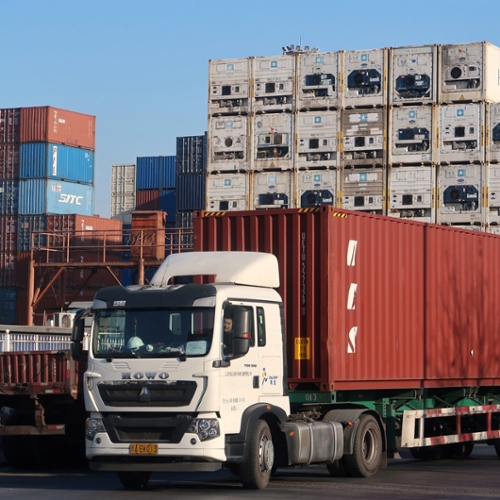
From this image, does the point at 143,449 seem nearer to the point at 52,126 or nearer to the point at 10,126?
the point at 52,126

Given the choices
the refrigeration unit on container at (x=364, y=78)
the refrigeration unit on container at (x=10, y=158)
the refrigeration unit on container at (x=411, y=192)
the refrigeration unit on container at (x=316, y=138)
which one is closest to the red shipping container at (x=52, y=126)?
the refrigeration unit on container at (x=10, y=158)

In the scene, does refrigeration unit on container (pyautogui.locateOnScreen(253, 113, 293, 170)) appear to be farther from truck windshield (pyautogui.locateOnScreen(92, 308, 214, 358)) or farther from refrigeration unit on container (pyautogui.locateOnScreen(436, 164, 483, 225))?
truck windshield (pyautogui.locateOnScreen(92, 308, 214, 358))

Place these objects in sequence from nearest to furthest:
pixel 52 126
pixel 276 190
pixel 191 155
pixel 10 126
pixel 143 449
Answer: pixel 143 449
pixel 276 190
pixel 52 126
pixel 10 126
pixel 191 155

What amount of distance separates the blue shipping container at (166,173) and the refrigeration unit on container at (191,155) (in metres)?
8.84

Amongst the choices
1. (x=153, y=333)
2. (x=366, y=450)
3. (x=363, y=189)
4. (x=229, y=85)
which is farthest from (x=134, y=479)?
(x=229, y=85)

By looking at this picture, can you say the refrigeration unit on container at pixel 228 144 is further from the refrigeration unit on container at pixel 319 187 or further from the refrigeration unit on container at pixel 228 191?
the refrigeration unit on container at pixel 319 187

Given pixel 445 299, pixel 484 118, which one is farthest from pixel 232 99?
pixel 445 299

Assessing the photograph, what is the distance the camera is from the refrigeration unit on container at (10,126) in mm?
54969

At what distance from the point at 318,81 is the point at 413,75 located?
10.0ft

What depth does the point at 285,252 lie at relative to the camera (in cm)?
1493

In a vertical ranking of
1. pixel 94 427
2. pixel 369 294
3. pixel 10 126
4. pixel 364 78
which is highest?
pixel 10 126

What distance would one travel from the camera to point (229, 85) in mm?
35906

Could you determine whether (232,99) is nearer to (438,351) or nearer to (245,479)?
(438,351)

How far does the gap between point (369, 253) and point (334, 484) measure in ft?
10.7
